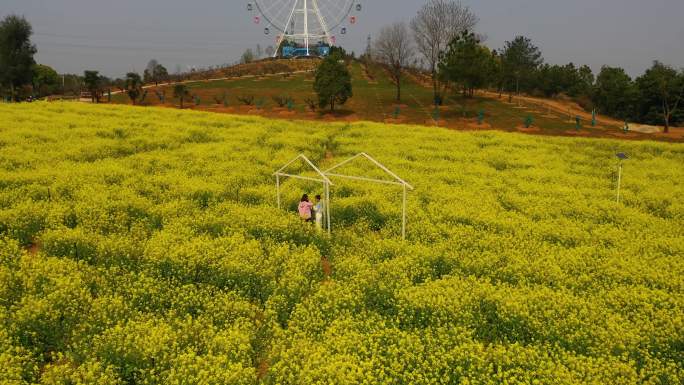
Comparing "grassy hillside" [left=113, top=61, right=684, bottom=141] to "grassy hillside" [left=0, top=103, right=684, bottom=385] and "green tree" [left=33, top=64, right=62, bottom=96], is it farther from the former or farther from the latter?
"grassy hillside" [left=0, top=103, right=684, bottom=385]

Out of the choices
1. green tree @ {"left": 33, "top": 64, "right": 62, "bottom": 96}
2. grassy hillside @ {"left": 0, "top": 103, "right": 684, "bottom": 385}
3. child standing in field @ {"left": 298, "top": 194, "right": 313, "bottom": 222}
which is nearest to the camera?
grassy hillside @ {"left": 0, "top": 103, "right": 684, "bottom": 385}

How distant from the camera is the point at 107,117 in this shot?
37125 mm

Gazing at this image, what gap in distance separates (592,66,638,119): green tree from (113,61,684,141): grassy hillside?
8.37 meters

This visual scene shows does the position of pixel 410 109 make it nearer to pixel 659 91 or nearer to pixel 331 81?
pixel 331 81

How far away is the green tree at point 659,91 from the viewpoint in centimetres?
6166

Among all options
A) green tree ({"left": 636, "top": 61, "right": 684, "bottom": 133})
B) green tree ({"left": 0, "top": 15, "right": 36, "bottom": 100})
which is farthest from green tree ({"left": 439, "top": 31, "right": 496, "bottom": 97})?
green tree ({"left": 0, "top": 15, "right": 36, "bottom": 100})

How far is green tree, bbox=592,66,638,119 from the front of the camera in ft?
240

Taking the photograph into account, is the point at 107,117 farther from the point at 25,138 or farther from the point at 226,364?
the point at 226,364

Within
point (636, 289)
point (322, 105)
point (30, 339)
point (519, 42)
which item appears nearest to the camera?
point (30, 339)

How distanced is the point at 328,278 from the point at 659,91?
71.8 m

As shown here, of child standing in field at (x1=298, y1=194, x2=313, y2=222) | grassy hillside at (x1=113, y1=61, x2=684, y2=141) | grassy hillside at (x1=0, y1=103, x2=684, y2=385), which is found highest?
grassy hillside at (x1=113, y1=61, x2=684, y2=141)

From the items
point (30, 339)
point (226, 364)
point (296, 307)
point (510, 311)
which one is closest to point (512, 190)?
point (510, 311)

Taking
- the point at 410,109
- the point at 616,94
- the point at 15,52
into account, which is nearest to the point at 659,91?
the point at 616,94

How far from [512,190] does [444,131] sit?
17951mm
